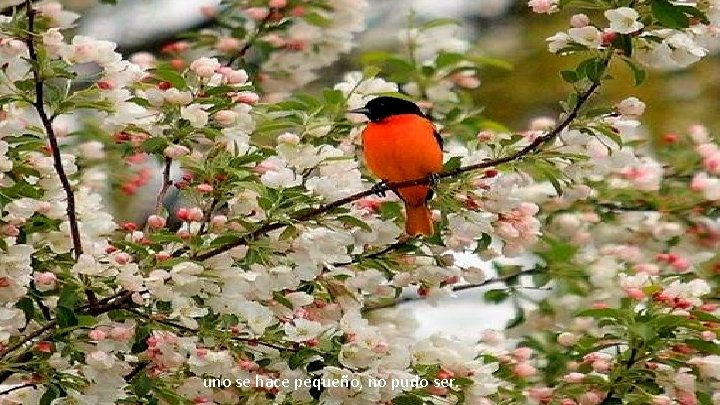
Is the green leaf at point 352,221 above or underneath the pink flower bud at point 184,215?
underneath

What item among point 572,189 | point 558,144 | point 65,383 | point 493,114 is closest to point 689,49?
point 558,144

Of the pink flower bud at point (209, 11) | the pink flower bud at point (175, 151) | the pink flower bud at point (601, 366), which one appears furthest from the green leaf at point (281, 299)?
the pink flower bud at point (209, 11)

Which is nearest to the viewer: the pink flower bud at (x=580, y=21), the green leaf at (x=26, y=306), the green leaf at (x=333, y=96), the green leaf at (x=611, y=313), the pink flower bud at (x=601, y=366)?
the pink flower bud at (x=580, y=21)

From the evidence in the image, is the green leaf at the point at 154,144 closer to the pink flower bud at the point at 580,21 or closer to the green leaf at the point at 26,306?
the green leaf at the point at 26,306

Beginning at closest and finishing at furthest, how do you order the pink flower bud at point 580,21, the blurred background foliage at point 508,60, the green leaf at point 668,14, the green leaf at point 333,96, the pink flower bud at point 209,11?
the green leaf at point 668,14 < the pink flower bud at point 580,21 < the green leaf at point 333,96 < the pink flower bud at point 209,11 < the blurred background foliage at point 508,60

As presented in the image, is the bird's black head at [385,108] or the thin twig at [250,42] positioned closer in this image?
the bird's black head at [385,108]

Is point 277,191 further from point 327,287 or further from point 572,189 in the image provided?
point 572,189

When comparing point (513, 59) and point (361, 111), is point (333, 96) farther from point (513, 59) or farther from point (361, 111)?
point (513, 59)

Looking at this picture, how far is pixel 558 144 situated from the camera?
2.49 meters

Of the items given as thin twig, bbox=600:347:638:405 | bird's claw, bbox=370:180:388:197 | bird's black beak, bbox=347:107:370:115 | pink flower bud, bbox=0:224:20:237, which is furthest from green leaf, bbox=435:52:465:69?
pink flower bud, bbox=0:224:20:237

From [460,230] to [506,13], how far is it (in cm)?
404

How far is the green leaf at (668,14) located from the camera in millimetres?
2160

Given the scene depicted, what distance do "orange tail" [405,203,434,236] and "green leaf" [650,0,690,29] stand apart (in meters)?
0.79

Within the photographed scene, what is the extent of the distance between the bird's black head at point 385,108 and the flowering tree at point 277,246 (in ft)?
0.15
